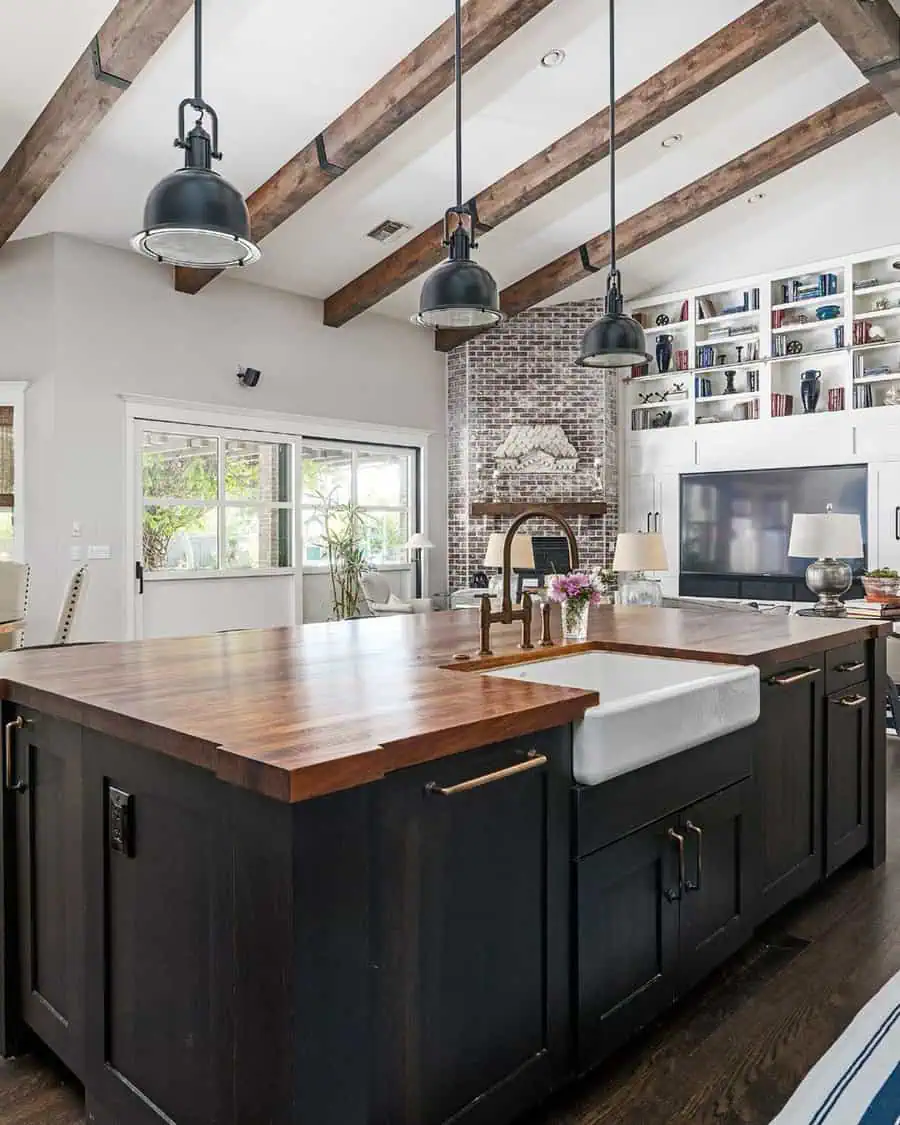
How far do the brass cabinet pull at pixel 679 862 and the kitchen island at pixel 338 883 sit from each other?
1 cm

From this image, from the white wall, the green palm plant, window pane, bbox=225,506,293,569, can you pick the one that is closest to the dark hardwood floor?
the white wall

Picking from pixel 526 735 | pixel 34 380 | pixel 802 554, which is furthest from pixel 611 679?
pixel 34 380

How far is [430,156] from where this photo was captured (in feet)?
19.6

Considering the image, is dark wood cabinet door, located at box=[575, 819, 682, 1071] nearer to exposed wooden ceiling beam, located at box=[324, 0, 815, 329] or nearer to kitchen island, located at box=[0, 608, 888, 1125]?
kitchen island, located at box=[0, 608, 888, 1125]

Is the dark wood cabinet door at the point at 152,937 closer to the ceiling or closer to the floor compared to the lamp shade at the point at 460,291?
closer to the floor

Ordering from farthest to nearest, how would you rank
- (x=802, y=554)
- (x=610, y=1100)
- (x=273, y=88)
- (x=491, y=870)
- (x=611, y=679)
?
(x=802, y=554) → (x=273, y=88) → (x=611, y=679) → (x=610, y=1100) → (x=491, y=870)

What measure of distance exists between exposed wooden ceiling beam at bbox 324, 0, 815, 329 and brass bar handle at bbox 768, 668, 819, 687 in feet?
14.1

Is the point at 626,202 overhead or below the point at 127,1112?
overhead

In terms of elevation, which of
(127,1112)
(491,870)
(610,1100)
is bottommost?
(610,1100)

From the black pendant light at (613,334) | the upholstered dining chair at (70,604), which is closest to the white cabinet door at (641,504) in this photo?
the black pendant light at (613,334)

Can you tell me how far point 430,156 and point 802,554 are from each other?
144 inches

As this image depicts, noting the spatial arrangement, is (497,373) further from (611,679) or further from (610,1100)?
(610,1100)

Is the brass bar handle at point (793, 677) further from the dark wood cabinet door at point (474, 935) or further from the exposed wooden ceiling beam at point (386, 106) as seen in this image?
the exposed wooden ceiling beam at point (386, 106)

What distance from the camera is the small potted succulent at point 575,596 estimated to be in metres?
2.48
